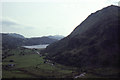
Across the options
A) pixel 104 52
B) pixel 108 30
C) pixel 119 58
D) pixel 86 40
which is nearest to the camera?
pixel 119 58

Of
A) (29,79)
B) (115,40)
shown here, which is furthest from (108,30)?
(29,79)

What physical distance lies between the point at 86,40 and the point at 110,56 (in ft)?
177

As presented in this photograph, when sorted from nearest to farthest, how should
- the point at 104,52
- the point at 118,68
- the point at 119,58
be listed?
the point at 118,68 → the point at 119,58 → the point at 104,52

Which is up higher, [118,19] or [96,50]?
[118,19]

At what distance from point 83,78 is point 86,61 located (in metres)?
42.0

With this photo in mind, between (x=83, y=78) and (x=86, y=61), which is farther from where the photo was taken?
(x=86, y=61)

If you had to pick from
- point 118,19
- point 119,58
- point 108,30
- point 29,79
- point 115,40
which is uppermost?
point 118,19

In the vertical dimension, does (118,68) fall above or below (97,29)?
below

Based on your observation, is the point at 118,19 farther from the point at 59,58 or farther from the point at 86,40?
the point at 59,58

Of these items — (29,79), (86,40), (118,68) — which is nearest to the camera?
(29,79)

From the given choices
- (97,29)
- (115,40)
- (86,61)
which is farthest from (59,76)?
(97,29)

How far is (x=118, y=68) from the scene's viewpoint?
373ft

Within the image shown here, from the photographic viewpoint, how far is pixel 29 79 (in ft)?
329

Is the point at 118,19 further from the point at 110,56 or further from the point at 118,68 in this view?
the point at 118,68
